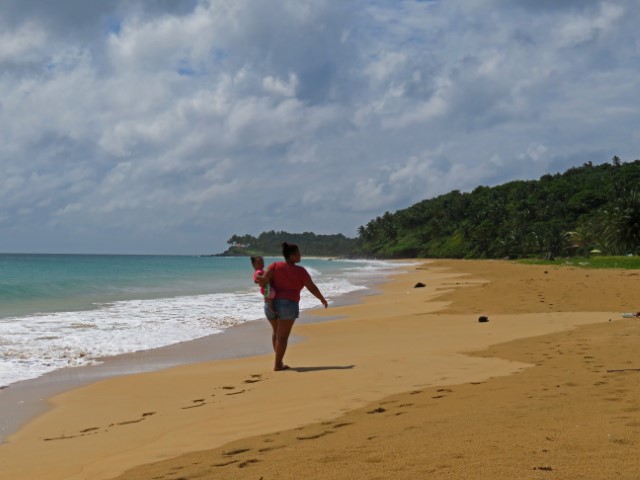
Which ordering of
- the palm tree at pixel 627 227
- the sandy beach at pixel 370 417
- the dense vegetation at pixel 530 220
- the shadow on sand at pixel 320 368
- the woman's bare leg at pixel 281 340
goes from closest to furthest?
the sandy beach at pixel 370 417 → the shadow on sand at pixel 320 368 → the woman's bare leg at pixel 281 340 → the palm tree at pixel 627 227 → the dense vegetation at pixel 530 220

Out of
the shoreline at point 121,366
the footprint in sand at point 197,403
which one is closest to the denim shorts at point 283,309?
the footprint in sand at point 197,403

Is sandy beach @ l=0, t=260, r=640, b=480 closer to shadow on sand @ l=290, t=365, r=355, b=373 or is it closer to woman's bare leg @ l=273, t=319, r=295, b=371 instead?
shadow on sand @ l=290, t=365, r=355, b=373

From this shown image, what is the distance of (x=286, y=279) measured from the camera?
858 centimetres

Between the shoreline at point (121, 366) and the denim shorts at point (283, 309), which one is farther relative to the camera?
the denim shorts at point (283, 309)

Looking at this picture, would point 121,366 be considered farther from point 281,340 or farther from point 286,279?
point 286,279

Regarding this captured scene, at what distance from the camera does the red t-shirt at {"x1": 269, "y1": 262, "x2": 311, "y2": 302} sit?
8555 mm

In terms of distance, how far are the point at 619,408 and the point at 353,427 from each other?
2188 mm

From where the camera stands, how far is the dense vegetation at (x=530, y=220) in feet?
243

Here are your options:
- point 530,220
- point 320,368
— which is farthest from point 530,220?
point 320,368

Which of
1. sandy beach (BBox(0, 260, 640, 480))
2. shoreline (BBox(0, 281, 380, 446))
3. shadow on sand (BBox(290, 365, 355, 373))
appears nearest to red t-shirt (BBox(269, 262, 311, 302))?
shadow on sand (BBox(290, 365, 355, 373))

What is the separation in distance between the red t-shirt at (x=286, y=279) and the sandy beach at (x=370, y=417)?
113 centimetres

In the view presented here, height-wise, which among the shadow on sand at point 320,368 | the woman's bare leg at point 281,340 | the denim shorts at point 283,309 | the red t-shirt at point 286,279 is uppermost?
the red t-shirt at point 286,279

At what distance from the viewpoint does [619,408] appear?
469cm

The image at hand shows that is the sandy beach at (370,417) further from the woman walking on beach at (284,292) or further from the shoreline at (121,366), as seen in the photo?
the woman walking on beach at (284,292)
